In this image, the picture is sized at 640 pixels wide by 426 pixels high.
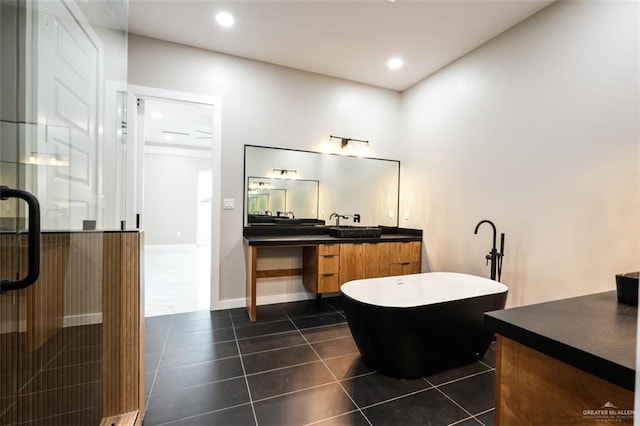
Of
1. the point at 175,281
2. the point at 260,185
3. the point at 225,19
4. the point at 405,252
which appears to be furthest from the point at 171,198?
the point at 405,252

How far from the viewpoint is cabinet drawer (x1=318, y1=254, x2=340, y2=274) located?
3.16 m

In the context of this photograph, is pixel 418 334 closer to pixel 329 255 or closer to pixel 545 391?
pixel 545 391

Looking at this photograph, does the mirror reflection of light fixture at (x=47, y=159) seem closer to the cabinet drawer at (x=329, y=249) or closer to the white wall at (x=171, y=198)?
the cabinet drawer at (x=329, y=249)

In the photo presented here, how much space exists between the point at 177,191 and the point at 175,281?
3726mm

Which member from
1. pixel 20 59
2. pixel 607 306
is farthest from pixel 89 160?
pixel 607 306

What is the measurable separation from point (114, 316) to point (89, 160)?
1201 millimetres

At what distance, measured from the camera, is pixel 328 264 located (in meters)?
3.19

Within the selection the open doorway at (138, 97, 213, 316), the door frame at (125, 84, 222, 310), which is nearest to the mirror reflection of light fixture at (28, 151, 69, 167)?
the door frame at (125, 84, 222, 310)

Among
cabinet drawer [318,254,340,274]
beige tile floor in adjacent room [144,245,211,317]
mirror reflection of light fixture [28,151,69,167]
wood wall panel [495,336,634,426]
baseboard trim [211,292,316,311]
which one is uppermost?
→ mirror reflection of light fixture [28,151,69,167]

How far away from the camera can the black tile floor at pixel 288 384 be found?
1633 millimetres

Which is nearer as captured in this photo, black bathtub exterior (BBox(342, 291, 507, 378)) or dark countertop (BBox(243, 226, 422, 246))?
black bathtub exterior (BBox(342, 291, 507, 378))

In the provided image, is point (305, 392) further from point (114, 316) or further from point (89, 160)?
point (89, 160)

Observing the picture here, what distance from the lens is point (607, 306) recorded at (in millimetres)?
1039

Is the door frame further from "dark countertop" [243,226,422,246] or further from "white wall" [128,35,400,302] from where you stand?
"dark countertop" [243,226,422,246]
